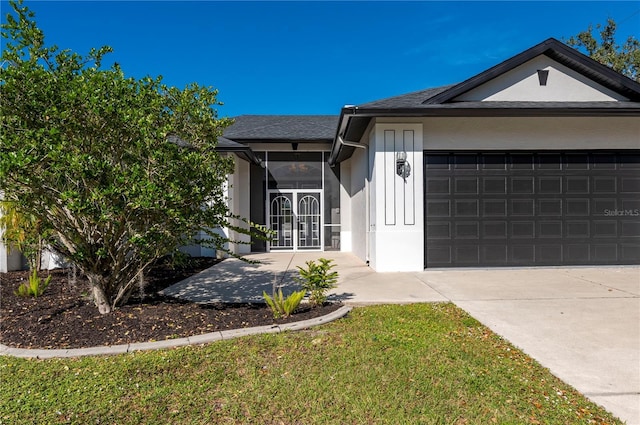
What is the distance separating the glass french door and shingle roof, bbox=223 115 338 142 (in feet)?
6.64

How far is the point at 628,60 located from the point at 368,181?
2651cm

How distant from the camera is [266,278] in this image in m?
7.42

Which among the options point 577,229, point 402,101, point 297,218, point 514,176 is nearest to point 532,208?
point 514,176

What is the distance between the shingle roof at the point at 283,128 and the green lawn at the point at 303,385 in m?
9.80

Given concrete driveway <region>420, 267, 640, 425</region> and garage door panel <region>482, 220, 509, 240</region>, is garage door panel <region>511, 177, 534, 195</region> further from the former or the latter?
concrete driveway <region>420, 267, 640, 425</region>

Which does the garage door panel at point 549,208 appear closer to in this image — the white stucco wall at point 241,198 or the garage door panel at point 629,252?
the garage door panel at point 629,252

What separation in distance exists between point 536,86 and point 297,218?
8.38 metres

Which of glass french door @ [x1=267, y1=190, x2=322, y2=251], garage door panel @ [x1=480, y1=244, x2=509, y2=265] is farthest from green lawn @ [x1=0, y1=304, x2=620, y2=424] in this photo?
glass french door @ [x1=267, y1=190, x2=322, y2=251]

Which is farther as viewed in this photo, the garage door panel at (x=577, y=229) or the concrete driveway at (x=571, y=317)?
the garage door panel at (x=577, y=229)

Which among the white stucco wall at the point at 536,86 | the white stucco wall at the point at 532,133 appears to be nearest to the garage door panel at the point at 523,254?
the white stucco wall at the point at 532,133

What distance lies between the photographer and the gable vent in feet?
26.7

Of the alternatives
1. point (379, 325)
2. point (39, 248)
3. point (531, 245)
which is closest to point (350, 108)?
point (379, 325)

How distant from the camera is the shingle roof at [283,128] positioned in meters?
12.6

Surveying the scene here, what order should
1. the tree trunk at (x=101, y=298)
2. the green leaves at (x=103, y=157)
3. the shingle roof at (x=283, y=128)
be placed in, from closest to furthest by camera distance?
the green leaves at (x=103, y=157), the tree trunk at (x=101, y=298), the shingle roof at (x=283, y=128)
